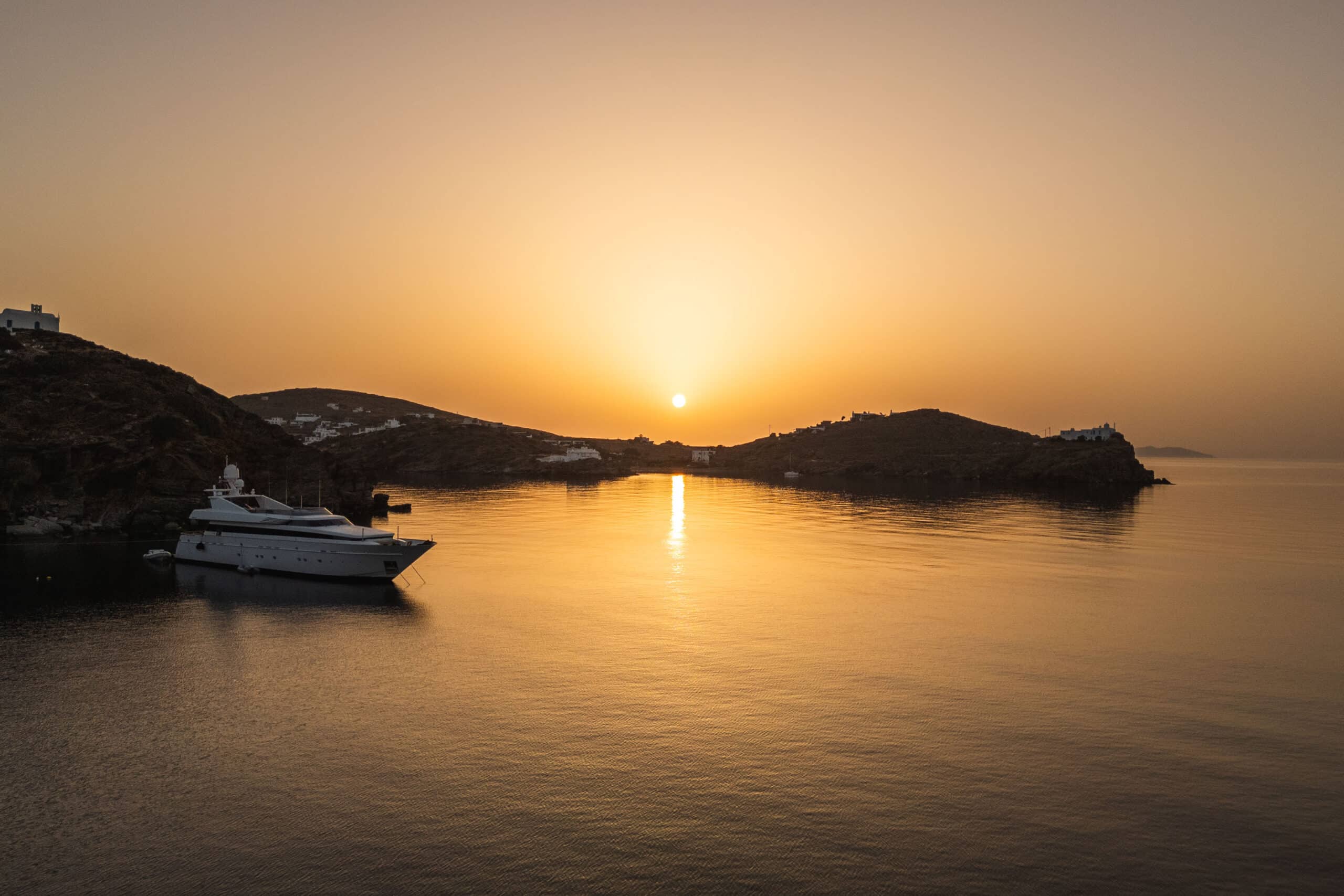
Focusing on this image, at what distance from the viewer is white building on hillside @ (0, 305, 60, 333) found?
365 ft

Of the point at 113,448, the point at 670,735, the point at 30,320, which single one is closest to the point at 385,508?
the point at 113,448

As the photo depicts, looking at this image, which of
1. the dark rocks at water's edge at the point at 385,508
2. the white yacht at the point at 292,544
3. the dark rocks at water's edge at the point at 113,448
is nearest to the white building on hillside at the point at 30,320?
the dark rocks at water's edge at the point at 113,448

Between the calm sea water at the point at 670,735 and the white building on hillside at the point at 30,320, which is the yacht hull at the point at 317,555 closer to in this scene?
the calm sea water at the point at 670,735

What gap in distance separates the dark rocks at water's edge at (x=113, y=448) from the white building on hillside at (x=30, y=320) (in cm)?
494

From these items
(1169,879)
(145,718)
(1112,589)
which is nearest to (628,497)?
(1112,589)

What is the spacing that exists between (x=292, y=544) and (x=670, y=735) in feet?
147

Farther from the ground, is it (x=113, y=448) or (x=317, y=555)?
(x=113, y=448)

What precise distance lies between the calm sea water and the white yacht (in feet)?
7.30

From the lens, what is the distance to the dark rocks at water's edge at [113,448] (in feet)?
269

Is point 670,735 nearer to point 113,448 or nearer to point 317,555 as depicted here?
point 317,555

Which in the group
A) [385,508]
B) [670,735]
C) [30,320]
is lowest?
[670,735]

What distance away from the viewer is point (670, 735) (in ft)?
89.9

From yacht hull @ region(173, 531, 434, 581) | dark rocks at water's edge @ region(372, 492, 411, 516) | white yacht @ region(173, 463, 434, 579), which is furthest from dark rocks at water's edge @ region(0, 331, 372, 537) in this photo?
yacht hull @ region(173, 531, 434, 581)

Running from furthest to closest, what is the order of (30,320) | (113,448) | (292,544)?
(30,320) → (113,448) → (292,544)
